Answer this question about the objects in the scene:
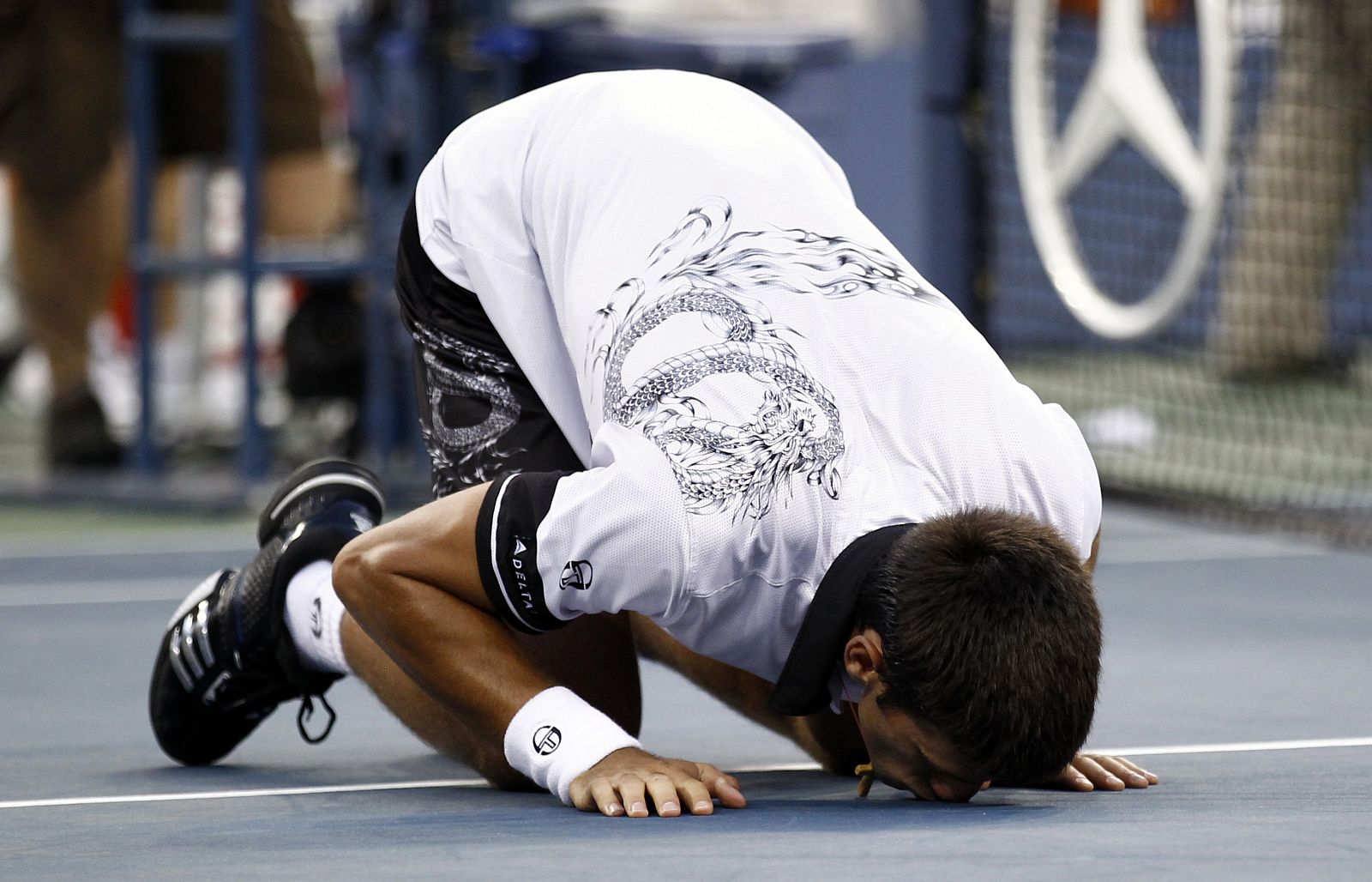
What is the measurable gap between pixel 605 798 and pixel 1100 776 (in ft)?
1.80

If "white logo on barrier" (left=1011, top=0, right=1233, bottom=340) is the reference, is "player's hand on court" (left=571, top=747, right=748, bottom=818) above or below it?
below

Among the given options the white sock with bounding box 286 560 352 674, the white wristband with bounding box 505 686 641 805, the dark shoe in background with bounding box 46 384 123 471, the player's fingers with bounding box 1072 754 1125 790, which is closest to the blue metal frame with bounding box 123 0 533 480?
the dark shoe in background with bounding box 46 384 123 471

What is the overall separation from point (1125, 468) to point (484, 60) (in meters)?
2.10

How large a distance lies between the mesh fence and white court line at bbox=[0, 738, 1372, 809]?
88.9 inches

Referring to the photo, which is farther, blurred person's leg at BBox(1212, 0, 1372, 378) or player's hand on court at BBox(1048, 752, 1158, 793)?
blurred person's leg at BBox(1212, 0, 1372, 378)

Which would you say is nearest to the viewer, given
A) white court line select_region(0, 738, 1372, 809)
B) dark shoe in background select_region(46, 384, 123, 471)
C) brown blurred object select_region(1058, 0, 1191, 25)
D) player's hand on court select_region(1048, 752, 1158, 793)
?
player's hand on court select_region(1048, 752, 1158, 793)

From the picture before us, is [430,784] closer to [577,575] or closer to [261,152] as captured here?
[577,575]

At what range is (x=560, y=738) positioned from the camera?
2.19 metres

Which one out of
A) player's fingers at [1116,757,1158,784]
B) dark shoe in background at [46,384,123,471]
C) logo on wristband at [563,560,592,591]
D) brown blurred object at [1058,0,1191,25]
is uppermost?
brown blurred object at [1058,0,1191,25]

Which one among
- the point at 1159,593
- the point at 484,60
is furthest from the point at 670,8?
the point at 1159,593

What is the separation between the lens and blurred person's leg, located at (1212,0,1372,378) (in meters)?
7.23

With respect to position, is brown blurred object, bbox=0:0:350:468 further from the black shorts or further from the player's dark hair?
the player's dark hair

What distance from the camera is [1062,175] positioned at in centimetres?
565

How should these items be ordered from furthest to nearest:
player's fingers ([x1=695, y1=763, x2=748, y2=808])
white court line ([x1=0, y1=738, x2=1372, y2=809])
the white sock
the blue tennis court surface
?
the white sock, white court line ([x1=0, y1=738, x2=1372, y2=809]), player's fingers ([x1=695, y1=763, x2=748, y2=808]), the blue tennis court surface
